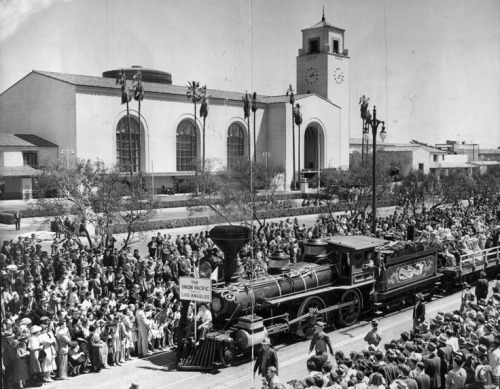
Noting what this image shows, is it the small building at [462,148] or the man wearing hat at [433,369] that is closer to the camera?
the man wearing hat at [433,369]

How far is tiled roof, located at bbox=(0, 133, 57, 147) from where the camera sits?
46.4 meters

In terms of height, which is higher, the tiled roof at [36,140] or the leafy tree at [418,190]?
the tiled roof at [36,140]

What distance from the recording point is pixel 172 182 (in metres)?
57.8

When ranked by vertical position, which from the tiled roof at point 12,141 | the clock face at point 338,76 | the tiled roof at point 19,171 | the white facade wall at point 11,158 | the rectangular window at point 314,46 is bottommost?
the tiled roof at point 19,171

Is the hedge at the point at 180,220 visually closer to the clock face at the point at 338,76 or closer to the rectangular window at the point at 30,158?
the rectangular window at the point at 30,158

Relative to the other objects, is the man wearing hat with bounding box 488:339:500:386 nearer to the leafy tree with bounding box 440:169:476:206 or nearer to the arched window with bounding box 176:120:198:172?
the leafy tree with bounding box 440:169:476:206

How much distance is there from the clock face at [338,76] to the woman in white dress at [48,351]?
212 ft

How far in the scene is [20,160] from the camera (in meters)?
47.4

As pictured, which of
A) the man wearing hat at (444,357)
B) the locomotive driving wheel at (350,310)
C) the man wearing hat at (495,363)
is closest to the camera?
the man wearing hat at (495,363)

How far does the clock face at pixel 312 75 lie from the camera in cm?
7200

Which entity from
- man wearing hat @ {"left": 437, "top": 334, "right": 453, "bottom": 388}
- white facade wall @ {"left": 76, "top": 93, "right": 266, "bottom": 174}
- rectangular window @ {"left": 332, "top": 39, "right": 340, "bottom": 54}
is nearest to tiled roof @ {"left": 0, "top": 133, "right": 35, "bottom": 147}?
white facade wall @ {"left": 76, "top": 93, "right": 266, "bottom": 174}

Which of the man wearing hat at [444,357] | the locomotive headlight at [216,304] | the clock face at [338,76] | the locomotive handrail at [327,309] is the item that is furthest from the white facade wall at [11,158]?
the man wearing hat at [444,357]

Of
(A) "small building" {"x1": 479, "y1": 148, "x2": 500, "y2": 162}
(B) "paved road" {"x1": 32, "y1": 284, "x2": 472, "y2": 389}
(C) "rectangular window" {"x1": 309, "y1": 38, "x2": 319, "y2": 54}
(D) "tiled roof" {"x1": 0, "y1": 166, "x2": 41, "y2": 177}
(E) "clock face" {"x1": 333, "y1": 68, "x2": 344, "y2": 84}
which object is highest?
(C) "rectangular window" {"x1": 309, "y1": 38, "x2": 319, "y2": 54}

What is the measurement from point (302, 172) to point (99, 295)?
Answer: 168 feet
